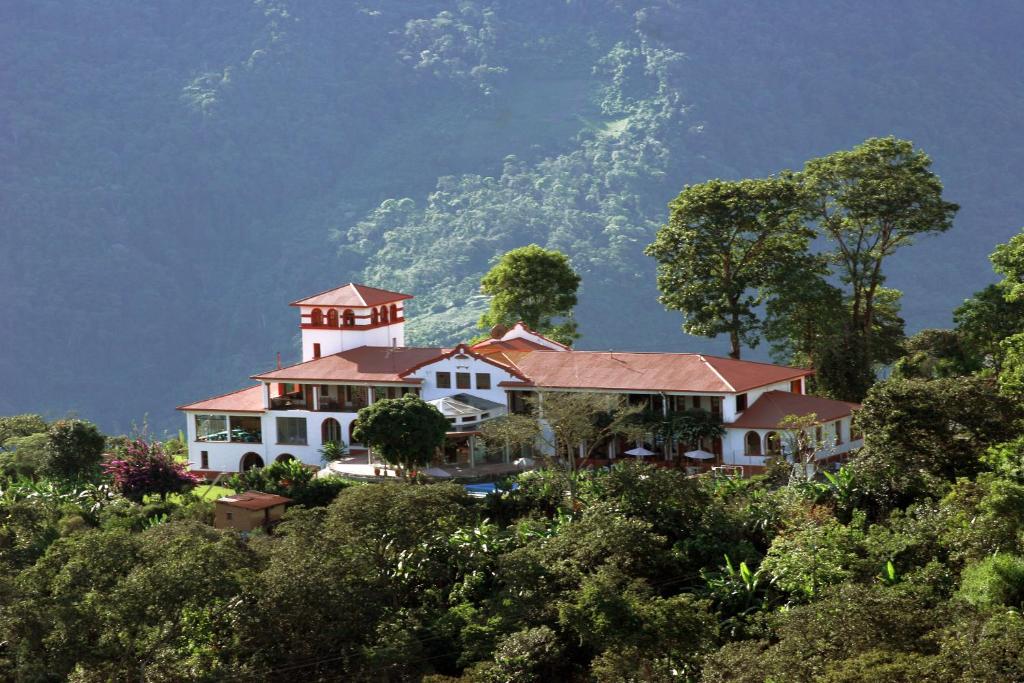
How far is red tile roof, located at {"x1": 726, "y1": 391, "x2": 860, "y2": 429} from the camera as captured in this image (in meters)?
47.3

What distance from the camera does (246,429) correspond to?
178 feet

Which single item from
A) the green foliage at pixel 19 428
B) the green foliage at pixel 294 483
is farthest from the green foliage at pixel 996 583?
the green foliage at pixel 19 428

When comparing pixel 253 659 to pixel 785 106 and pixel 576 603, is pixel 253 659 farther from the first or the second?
pixel 785 106

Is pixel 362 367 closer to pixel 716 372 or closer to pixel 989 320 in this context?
pixel 716 372

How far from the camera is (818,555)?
3297cm

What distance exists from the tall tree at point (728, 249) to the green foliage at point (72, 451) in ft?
74.1

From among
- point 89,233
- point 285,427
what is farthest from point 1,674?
point 89,233

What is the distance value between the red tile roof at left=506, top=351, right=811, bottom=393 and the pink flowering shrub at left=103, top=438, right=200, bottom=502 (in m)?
12.3

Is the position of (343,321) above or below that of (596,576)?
above

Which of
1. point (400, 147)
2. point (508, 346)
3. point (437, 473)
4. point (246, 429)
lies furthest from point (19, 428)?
point (400, 147)

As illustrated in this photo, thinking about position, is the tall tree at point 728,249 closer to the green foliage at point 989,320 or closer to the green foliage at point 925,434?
the green foliage at point 989,320

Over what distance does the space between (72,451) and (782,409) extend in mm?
23611

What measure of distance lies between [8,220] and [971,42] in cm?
10839

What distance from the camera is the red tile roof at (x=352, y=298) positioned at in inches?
2271
